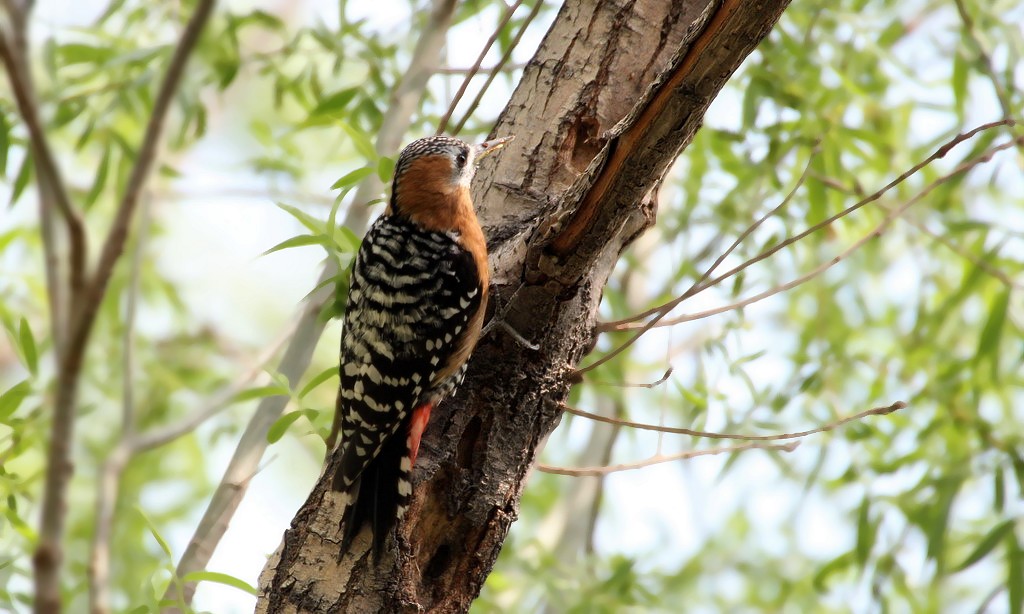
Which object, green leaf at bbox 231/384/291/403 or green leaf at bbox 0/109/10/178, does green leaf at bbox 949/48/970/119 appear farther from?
green leaf at bbox 0/109/10/178

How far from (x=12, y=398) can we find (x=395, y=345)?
918mm

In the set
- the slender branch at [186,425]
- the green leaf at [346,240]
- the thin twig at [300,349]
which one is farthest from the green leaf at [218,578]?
the green leaf at [346,240]

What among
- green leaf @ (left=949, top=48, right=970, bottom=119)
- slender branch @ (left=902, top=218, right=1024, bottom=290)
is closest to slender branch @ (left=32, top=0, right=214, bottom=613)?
slender branch @ (left=902, top=218, right=1024, bottom=290)

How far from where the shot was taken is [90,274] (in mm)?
989

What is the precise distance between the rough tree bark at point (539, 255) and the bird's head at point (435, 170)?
41cm

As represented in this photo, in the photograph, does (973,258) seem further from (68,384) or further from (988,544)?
(68,384)

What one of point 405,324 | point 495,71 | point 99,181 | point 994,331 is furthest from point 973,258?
point 99,181

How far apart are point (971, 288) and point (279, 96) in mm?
2511

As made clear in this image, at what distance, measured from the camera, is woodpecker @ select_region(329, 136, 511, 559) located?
2201mm

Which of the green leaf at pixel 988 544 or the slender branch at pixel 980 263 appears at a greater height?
the slender branch at pixel 980 263

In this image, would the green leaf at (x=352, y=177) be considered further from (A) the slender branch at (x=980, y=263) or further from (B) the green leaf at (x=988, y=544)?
(B) the green leaf at (x=988, y=544)

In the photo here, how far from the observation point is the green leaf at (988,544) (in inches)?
126

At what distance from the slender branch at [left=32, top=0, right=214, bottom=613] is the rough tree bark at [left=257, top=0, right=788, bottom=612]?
3.63 feet

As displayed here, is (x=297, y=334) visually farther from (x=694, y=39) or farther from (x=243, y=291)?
(x=243, y=291)
